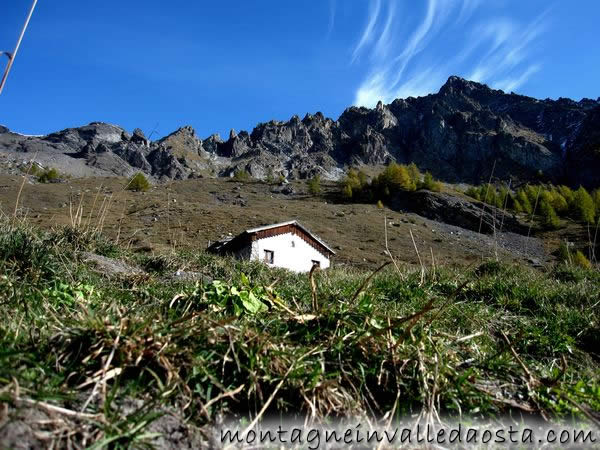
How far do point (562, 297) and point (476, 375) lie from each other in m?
4.16

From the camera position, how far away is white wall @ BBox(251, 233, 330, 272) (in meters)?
35.6

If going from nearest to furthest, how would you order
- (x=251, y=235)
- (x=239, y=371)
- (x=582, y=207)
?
(x=239, y=371)
(x=251, y=235)
(x=582, y=207)

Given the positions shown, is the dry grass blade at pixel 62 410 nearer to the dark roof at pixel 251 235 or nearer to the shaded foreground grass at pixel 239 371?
the shaded foreground grass at pixel 239 371

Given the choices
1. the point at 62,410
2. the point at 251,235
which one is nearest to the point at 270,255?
the point at 251,235

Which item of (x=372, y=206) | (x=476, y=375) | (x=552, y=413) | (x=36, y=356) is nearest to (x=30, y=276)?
(x=36, y=356)

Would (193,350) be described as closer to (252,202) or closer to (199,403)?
(199,403)

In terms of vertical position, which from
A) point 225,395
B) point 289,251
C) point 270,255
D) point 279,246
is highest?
point 279,246

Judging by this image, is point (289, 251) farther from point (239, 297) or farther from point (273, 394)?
point (273, 394)

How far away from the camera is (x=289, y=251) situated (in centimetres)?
3806

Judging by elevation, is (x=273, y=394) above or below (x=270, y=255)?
below

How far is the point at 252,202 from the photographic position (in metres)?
92.2

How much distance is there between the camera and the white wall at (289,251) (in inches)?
1401

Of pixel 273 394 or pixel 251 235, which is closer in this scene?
pixel 273 394

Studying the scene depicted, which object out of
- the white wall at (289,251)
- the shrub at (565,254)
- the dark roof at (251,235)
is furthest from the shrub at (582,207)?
the dark roof at (251,235)
